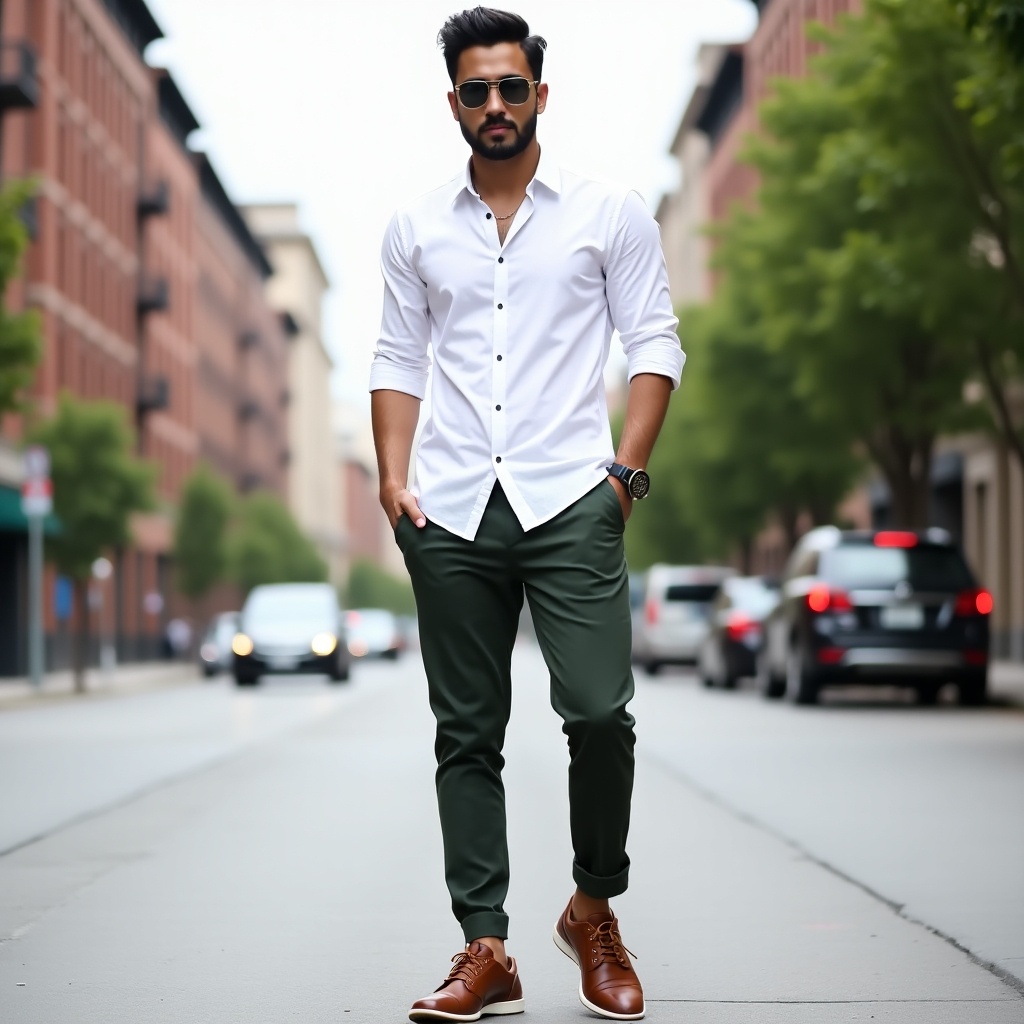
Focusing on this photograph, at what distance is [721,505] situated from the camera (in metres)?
47.0

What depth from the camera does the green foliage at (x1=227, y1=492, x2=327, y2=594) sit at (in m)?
73.1

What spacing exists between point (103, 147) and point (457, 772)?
178ft

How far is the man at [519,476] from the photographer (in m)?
4.91

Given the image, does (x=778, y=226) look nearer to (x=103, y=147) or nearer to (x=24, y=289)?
(x=24, y=289)

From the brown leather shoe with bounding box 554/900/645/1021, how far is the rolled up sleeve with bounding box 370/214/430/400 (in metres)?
1.36

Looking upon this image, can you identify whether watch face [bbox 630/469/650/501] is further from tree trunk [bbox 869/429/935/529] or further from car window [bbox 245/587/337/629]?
car window [bbox 245/587/337/629]

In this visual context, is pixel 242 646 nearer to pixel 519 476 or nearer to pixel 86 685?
pixel 86 685

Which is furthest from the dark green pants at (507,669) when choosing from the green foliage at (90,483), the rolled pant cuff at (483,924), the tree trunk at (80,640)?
the green foliage at (90,483)

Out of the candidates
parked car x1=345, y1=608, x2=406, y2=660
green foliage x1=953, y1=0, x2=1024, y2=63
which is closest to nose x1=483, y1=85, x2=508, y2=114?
green foliage x1=953, y1=0, x2=1024, y2=63

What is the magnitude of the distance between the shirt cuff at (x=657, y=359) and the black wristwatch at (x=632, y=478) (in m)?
0.25

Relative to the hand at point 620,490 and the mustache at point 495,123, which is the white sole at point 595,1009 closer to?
the hand at point 620,490

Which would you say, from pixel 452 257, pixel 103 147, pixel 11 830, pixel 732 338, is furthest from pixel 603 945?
pixel 103 147

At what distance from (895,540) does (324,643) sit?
13.6 m

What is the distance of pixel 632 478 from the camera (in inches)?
194
